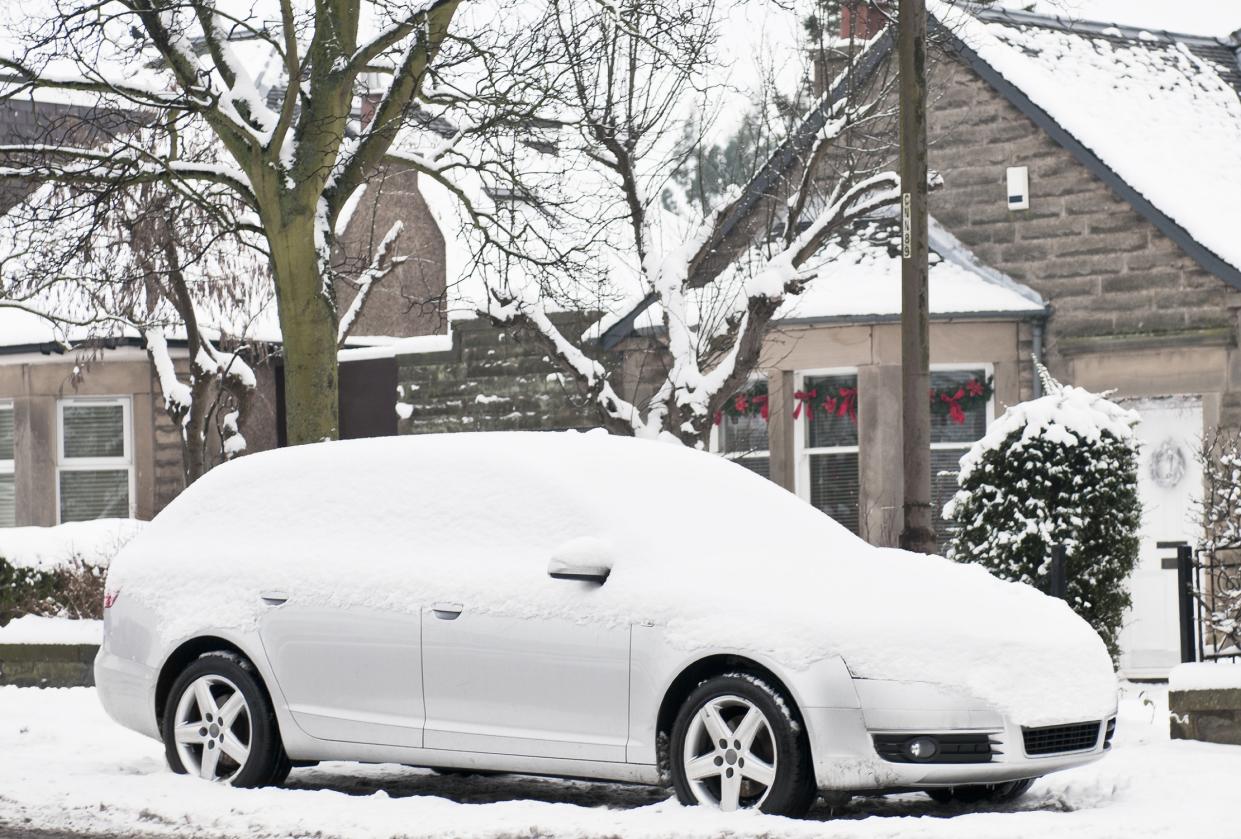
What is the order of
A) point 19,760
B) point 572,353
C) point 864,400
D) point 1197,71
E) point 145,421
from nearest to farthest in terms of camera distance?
point 19,760
point 572,353
point 864,400
point 1197,71
point 145,421

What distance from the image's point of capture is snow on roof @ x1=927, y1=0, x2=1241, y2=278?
57.2 ft

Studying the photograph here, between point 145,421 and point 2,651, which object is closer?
point 2,651

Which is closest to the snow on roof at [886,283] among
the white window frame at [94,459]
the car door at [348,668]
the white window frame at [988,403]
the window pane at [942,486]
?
the white window frame at [988,403]

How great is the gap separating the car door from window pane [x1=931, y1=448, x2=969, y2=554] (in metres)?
10.3

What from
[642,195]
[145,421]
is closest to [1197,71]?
[642,195]

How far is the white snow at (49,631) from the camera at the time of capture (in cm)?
1406

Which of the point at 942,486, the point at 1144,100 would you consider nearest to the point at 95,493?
the point at 942,486

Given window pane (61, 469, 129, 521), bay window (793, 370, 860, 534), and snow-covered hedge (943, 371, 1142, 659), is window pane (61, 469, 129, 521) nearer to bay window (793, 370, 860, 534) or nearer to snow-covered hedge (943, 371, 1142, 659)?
bay window (793, 370, 860, 534)

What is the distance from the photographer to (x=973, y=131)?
61.5 ft

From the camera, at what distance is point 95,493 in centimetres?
2306

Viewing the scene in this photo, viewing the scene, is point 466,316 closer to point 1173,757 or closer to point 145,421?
point 145,421

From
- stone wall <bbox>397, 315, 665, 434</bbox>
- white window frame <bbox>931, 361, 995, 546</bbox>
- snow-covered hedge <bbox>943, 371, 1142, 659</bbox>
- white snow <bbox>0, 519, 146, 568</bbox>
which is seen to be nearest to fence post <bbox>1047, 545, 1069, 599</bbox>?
snow-covered hedge <bbox>943, 371, 1142, 659</bbox>

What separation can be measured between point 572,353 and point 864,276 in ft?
11.6

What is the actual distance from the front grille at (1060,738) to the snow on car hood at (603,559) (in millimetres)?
81
